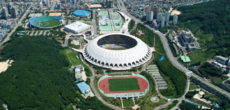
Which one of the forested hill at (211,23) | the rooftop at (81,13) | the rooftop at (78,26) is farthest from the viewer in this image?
the rooftop at (81,13)

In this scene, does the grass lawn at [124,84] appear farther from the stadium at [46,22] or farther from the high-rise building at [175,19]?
the stadium at [46,22]

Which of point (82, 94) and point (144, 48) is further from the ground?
point (144, 48)

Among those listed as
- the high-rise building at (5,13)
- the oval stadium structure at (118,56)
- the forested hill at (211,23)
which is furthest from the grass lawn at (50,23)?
the forested hill at (211,23)

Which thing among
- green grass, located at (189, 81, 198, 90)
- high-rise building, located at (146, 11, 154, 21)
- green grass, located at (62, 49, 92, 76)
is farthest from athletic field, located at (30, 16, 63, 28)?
green grass, located at (189, 81, 198, 90)

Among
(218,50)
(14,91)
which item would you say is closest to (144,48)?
(218,50)

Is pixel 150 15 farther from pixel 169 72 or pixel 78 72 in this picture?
pixel 78 72

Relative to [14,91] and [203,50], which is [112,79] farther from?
[203,50]
